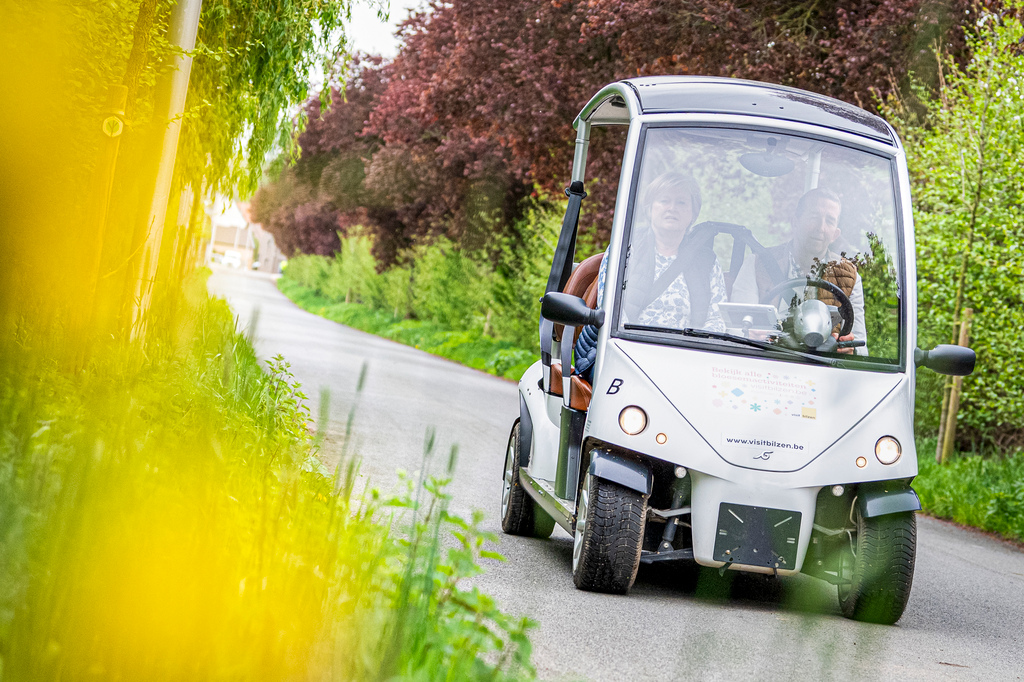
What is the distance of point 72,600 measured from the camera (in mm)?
2350

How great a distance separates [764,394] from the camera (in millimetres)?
5445

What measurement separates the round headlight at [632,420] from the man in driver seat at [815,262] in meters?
0.87

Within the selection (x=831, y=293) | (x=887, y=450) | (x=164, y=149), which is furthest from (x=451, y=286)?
(x=887, y=450)

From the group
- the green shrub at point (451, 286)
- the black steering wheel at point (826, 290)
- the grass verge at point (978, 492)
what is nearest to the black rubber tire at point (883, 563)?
the black steering wheel at point (826, 290)

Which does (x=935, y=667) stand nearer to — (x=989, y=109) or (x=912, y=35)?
(x=989, y=109)

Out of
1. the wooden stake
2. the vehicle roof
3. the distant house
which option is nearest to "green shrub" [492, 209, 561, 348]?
the wooden stake

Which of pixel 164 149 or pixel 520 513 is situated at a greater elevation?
pixel 164 149

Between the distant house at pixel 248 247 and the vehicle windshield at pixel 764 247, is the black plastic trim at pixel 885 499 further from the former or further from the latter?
the distant house at pixel 248 247

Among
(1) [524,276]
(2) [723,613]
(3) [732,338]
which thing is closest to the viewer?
(2) [723,613]

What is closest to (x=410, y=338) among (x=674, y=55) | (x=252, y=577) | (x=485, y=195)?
(x=485, y=195)

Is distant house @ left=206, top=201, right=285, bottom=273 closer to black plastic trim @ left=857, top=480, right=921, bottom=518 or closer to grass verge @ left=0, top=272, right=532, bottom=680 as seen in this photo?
black plastic trim @ left=857, top=480, right=921, bottom=518

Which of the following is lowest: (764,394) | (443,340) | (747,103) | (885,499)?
(885,499)

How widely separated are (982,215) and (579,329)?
7559 mm

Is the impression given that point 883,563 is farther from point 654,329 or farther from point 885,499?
point 654,329
